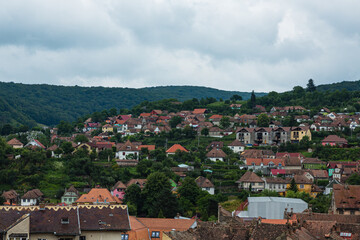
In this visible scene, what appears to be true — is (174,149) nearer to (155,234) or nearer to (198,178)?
(198,178)

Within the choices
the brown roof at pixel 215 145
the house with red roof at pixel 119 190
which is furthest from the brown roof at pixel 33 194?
the brown roof at pixel 215 145

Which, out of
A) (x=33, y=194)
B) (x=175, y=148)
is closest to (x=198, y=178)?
(x=175, y=148)

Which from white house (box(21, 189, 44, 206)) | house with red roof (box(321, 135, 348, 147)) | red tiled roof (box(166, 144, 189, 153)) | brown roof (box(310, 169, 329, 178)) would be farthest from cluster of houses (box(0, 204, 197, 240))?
house with red roof (box(321, 135, 348, 147))

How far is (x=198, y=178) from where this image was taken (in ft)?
236

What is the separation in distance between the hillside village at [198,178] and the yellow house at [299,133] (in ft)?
0.65

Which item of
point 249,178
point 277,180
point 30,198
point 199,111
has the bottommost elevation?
point 30,198

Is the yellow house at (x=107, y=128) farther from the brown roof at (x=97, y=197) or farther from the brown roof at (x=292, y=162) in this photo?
the brown roof at (x=97, y=197)

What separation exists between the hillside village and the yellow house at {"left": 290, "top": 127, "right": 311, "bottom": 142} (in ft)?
0.65

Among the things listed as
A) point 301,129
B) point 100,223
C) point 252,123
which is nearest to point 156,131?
point 252,123

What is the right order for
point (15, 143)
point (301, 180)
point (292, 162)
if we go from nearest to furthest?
point (301, 180) → point (292, 162) → point (15, 143)

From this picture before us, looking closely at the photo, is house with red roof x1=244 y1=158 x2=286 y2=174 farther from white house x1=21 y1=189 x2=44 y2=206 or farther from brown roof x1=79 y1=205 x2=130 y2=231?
brown roof x1=79 y1=205 x2=130 y2=231

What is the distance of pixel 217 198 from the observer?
64375mm

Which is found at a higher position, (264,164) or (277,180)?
(264,164)

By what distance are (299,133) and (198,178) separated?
104 feet
